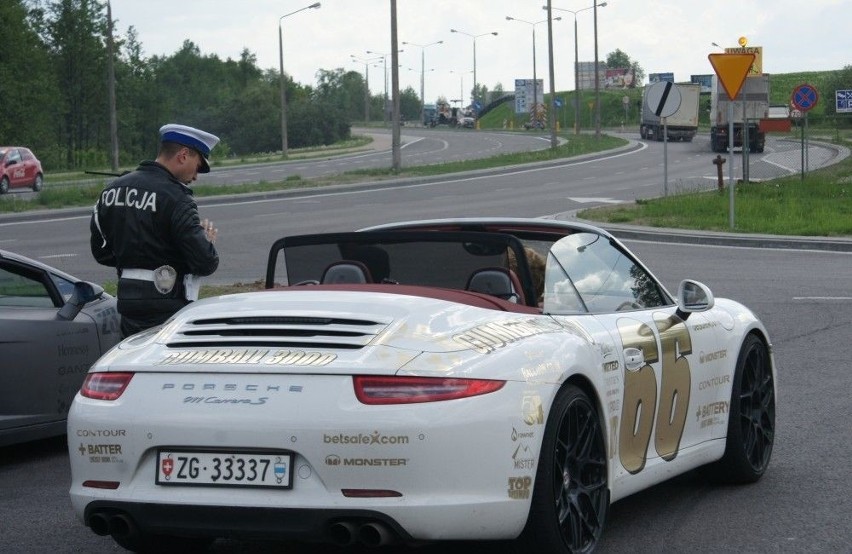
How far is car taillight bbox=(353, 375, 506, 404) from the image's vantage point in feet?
15.5

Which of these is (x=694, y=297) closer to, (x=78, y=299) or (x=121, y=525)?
(x=121, y=525)

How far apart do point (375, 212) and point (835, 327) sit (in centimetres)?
2015

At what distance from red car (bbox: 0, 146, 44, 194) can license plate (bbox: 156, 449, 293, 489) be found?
43.3 meters

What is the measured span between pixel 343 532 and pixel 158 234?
2515mm

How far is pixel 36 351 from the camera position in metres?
7.92

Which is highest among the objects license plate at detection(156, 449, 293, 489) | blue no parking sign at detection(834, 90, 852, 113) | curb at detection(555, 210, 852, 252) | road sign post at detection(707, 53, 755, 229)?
road sign post at detection(707, 53, 755, 229)

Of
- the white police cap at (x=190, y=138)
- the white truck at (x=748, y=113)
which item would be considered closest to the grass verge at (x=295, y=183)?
the white truck at (x=748, y=113)

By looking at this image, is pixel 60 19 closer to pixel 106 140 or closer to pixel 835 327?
pixel 106 140

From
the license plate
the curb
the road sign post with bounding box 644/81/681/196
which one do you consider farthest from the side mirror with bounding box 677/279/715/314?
the road sign post with bounding box 644/81/681/196

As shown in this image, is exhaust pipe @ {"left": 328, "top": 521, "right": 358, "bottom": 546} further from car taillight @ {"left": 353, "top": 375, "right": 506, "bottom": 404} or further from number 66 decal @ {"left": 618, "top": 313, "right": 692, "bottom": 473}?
number 66 decal @ {"left": 618, "top": 313, "right": 692, "bottom": 473}

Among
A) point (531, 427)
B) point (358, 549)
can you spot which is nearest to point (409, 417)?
point (531, 427)

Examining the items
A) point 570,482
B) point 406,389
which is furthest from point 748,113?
point 406,389

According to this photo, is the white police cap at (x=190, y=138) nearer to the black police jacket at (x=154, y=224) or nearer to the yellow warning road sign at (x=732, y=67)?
the black police jacket at (x=154, y=224)

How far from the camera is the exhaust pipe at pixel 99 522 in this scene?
503cm
